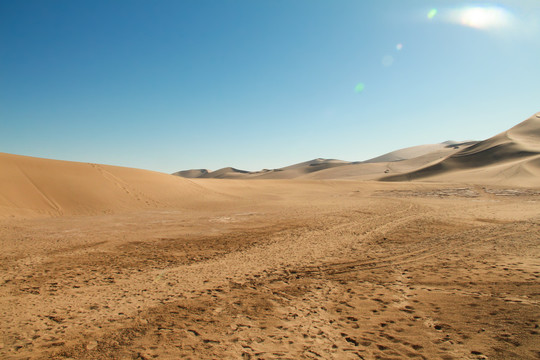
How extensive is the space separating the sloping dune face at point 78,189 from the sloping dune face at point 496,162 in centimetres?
3907

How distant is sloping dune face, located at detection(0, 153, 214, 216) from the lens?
51.8 ft

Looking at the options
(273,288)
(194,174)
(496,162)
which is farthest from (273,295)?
(194,174)

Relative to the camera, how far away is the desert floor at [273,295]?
11.5 ft

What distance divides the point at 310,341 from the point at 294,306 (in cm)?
103

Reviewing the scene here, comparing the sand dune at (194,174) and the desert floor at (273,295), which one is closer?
the desert floor at (273,295)

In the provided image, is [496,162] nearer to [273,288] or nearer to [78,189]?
[273,288]

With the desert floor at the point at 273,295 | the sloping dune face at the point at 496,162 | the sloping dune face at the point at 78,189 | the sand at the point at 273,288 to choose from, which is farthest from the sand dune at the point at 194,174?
the desert floor at the point at 273,295

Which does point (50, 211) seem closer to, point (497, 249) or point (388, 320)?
point (388, 320)

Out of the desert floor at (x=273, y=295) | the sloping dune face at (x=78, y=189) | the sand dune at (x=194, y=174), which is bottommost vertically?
the desert floor at (x=273, y=295)

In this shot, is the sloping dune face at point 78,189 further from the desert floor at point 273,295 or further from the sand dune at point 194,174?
the sand dune at point 194,174

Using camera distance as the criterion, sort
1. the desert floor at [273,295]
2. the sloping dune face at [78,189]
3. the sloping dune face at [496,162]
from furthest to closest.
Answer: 1. the sloping dune face at [496,162]
2. the sloping dune face at [78,189]
3. the desert floor at [273,295]

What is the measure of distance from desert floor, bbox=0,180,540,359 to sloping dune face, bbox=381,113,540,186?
36603mm

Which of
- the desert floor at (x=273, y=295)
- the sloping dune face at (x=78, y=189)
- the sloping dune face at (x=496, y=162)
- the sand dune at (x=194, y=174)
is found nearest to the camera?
the desert floor at (x=273, y=295)

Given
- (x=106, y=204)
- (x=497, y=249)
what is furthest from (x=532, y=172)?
(x=106, y=204)
